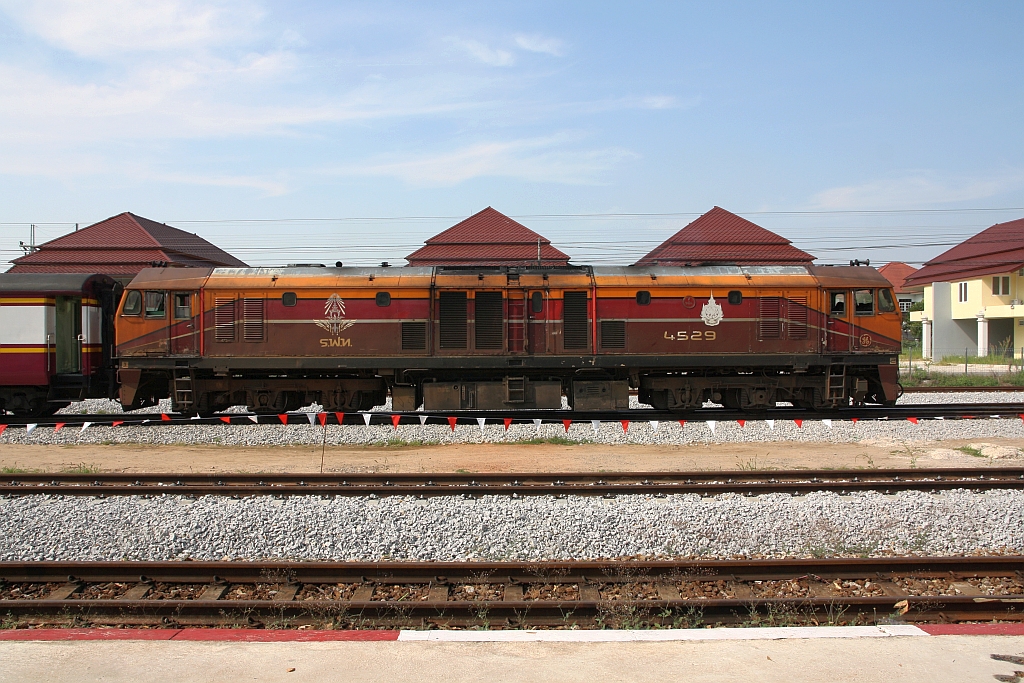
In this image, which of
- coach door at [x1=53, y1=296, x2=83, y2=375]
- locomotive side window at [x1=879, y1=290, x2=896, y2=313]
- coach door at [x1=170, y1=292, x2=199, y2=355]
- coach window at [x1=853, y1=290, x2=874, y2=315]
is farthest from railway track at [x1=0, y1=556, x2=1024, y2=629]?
coach door at [x1=53, y1=296, x2=83, y2=375]

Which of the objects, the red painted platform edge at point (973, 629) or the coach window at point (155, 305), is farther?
the coach window at point (155, 305)

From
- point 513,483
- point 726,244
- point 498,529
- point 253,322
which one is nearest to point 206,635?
point 498,529

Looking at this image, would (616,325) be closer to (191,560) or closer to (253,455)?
(253,455)

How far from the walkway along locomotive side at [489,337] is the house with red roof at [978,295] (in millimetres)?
33536

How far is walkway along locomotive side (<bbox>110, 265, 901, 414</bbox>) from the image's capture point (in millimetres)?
16625

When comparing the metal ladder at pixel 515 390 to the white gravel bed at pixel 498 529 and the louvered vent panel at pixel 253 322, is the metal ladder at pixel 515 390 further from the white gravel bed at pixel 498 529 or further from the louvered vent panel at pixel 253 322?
the white gravel bed at pixel 498 529

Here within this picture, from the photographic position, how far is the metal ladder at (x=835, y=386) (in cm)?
1688

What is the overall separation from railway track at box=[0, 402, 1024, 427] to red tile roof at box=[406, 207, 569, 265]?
28.0 meters

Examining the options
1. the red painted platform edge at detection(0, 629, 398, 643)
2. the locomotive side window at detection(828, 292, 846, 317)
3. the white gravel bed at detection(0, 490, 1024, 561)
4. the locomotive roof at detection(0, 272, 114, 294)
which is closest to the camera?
the red painted platform edge at detection(0, 629, 398, 643)

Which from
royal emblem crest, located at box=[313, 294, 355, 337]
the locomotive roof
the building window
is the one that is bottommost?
royal emblem crest, located at box=[313, 294, 355, 337]

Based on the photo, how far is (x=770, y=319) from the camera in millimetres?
16859

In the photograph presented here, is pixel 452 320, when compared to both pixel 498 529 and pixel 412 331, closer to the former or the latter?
pixel 412 331

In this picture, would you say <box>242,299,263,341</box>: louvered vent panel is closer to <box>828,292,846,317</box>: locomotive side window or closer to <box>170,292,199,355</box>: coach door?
<box>170,292,199,355</box>: coach door

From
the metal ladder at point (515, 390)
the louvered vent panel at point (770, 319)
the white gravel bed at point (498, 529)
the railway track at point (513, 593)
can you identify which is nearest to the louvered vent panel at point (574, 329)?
the metal ladder at point (515, 390)
